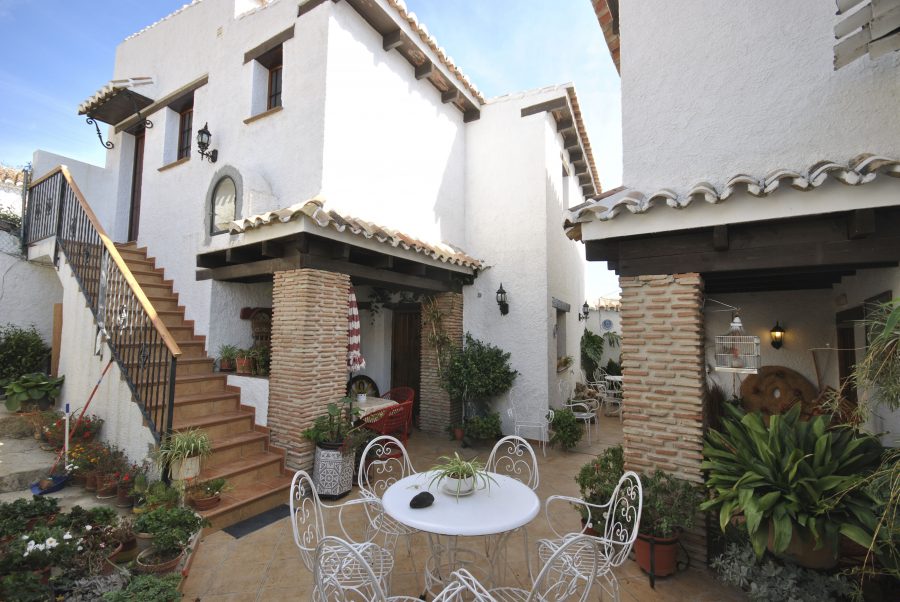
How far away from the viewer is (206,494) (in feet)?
13.6

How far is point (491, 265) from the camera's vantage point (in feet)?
26.6

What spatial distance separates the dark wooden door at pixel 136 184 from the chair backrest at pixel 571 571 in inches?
400

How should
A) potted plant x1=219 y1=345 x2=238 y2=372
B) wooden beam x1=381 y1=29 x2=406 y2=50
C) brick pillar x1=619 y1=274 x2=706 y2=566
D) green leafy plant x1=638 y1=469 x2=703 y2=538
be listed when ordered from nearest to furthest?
green leafy plant x1=638 y1=469 x2=703 y2=538 < brick pillar x1=619 y1=274 x2=706 y2=566 < potted plant x1=219 y1=345 x2=238 y2=372 < wooden beam x1=381 y1=29 x2=406 y2=50

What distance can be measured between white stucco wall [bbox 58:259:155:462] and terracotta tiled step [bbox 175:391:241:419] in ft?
1.58

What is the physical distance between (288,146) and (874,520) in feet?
23.0

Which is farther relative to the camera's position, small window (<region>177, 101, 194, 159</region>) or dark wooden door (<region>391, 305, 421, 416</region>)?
dark wooden door (<region>391, 305, 421, 416</region>)

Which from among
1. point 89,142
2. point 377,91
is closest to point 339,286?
point 377,91

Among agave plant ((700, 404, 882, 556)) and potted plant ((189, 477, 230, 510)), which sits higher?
agave plant ((700, 404, 882, 556))

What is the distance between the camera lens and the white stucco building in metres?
5.34

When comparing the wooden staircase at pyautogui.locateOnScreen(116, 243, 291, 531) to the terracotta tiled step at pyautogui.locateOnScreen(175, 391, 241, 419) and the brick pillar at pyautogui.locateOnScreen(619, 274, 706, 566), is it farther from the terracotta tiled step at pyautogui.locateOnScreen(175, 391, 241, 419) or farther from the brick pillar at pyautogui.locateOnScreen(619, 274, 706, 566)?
the brick pillar at pyautogui.locateOnScreen(619, 274, 706, 566)

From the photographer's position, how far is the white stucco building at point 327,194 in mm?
5340

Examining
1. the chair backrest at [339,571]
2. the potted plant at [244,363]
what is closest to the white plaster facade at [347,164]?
the potted plant at [244,363]

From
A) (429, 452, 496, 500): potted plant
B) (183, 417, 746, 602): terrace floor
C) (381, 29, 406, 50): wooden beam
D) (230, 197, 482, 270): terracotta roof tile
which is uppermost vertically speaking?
(381, 29, 406, 50): wooden beam

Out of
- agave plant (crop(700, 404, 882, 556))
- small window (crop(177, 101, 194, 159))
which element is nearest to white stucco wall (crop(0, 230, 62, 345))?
small window (crop(177, 101, 194, 159))
